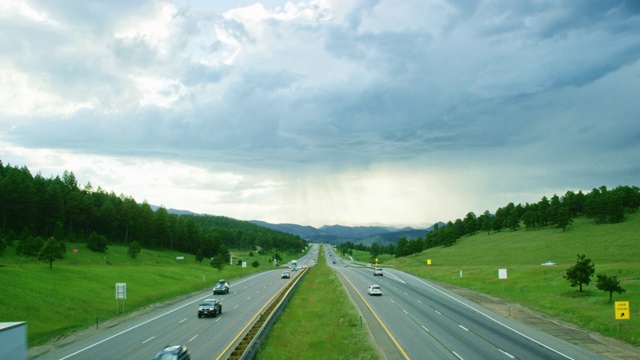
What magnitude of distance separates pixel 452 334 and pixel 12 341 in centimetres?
2631

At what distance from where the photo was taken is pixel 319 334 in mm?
34281

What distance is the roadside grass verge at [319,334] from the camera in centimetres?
2753

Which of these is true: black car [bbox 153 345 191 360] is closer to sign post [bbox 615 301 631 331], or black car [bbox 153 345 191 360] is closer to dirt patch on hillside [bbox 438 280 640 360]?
dirt patch on hillside [bbox 438 280 640 360]

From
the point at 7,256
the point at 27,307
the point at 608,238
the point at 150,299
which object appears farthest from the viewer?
the point at 608,238

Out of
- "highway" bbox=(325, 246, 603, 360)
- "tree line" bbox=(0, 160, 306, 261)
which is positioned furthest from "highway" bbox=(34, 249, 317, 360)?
"tree line" bbox=(0, 160, 306, 261)

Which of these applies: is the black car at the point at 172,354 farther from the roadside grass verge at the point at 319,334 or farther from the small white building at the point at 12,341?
the roadside grass verge at the point at 319,334

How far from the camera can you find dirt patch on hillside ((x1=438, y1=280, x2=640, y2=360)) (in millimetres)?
26719

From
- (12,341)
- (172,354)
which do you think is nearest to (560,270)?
(172,354)

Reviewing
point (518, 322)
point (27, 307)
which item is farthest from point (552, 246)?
point (27, 307)

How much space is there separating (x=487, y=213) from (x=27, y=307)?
184952mm

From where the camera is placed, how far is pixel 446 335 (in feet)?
102

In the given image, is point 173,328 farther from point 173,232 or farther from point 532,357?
point 173,232

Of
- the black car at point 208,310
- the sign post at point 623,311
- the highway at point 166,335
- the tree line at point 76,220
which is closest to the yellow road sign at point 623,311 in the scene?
the sign post at point 623,311

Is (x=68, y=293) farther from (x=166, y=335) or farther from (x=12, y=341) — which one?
(x=12, y=341)
